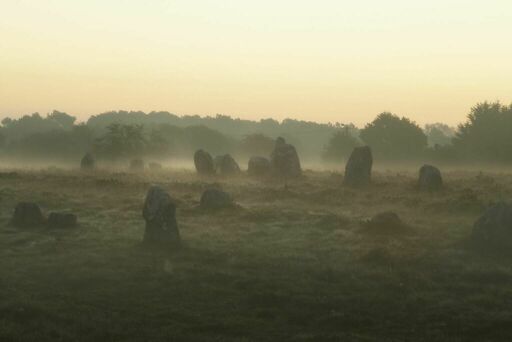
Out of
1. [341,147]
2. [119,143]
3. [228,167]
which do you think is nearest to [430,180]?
[228,167]

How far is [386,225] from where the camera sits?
27453 mm

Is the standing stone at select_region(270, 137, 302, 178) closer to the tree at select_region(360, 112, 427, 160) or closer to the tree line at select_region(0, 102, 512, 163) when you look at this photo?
the tree line at select_region(0, 102, 512, 163)

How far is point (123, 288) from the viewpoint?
18.3 metres

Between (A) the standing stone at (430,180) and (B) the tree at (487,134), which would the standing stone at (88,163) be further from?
(B) the tree at (487,134)

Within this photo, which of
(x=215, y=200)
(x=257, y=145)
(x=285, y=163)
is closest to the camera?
(x=215, y=200)

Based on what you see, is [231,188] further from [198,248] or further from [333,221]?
[198,248]

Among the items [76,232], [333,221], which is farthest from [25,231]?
[333,221]

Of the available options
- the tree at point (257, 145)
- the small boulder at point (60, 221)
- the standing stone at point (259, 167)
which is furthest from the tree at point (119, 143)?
the small boulder at point (60, 221)

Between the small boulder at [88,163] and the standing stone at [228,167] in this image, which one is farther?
the small boulder at [88,163]

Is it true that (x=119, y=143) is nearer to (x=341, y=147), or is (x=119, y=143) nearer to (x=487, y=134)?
(x=341, y=147)

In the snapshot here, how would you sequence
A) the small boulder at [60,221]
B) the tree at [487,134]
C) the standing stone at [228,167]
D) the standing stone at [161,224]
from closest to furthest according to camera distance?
the standing stone at [161,224] → the small boulder at [60,221] → the standing stone at [228,167] → the tree at [487,134]

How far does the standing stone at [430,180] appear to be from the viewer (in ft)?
129

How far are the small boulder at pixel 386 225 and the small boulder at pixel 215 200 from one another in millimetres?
9376

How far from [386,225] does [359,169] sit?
16.3m
